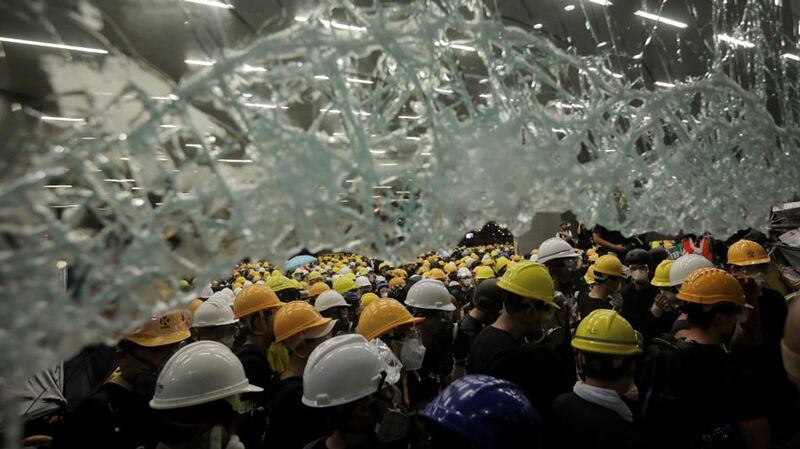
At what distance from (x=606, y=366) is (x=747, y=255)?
115 inches

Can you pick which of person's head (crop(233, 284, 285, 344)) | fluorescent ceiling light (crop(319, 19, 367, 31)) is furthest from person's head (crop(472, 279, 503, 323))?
fluorescent ceiling light (crop(319, 19, 367, 31))

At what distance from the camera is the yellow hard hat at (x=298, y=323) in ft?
11.2

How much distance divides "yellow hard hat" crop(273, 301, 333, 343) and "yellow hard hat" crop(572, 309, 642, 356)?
1.81 metres

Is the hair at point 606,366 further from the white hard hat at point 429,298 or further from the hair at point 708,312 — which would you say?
the white hard hat at point 429,298

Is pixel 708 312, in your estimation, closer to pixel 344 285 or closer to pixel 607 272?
pixel 607 272

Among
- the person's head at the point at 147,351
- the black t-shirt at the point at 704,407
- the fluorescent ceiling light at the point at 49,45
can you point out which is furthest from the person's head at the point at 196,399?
the black t-shirt at the point at 704,407

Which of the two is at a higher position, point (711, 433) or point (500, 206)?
point (500, 206)

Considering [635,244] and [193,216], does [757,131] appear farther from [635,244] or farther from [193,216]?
[635,244]

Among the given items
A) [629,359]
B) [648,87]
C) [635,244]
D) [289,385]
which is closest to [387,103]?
[648,87]

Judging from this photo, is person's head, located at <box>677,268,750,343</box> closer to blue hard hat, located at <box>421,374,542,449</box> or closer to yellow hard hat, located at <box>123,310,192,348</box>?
blue hard hat, located at <box>421,374,542,449</box>

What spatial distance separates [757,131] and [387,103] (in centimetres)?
167

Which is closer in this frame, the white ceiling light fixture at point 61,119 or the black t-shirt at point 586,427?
the white ceiling light fixture at point 61,119

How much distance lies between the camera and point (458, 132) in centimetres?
120

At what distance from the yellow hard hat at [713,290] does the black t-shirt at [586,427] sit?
106 cm
